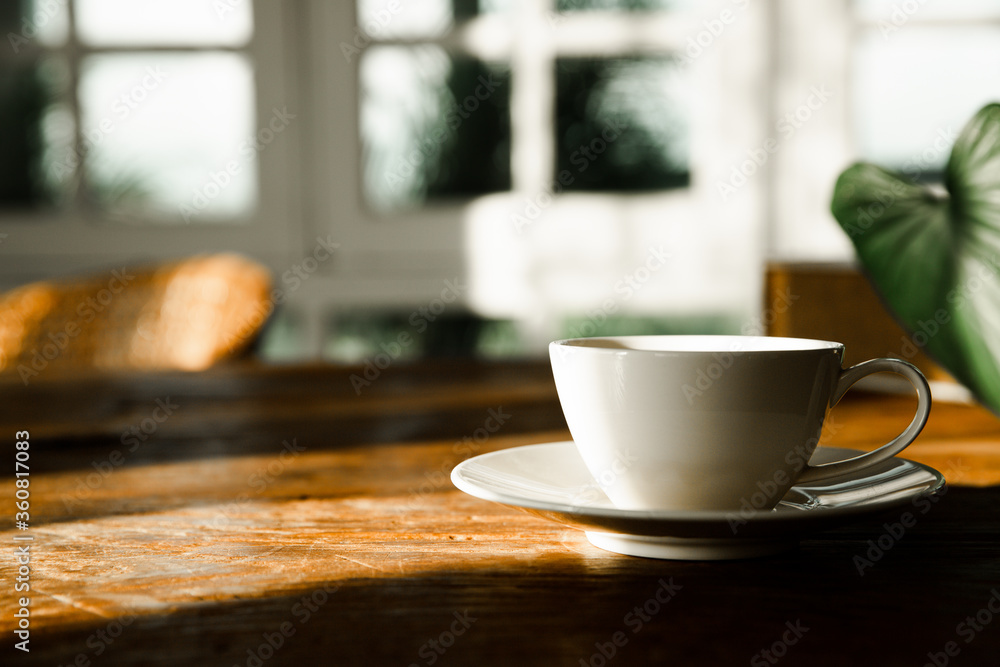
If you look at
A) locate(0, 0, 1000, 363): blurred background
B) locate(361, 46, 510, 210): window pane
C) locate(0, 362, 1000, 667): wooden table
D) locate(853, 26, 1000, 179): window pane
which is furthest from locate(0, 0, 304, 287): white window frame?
locate(0, 362, 1000, 667): wooden table

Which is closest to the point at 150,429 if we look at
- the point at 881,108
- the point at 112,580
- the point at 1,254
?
the point at 112,580

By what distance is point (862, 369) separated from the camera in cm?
36

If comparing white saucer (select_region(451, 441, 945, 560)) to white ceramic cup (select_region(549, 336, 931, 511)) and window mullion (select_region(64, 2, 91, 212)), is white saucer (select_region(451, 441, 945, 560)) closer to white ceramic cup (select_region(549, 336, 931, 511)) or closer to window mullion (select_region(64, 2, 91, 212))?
white ceramic cup (select_region(549, 336, 931, 511))

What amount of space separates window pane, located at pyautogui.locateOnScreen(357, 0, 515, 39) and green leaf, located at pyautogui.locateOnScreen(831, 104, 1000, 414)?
1688 millimetres

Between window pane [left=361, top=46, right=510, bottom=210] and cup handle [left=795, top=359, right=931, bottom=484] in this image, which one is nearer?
cup handle [left=795, top=359, right=931, bottom=484]

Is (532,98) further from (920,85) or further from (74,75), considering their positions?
(74,75)

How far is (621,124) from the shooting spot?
207 cm

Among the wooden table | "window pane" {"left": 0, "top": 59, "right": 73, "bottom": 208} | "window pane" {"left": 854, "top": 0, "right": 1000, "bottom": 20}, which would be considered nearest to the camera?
the wooden table

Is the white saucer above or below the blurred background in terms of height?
below

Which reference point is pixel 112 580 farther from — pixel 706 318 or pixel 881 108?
pixel 881 108

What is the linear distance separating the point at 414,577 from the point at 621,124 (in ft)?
6.20

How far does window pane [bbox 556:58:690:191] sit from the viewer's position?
2047 mm

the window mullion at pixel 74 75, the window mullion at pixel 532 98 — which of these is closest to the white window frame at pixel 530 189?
the window mullion at pixel 532 98

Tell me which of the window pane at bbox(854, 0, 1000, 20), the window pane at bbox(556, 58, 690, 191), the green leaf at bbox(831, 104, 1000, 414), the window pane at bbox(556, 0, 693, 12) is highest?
the window pane at bbox(556, 0, 693, 12)
